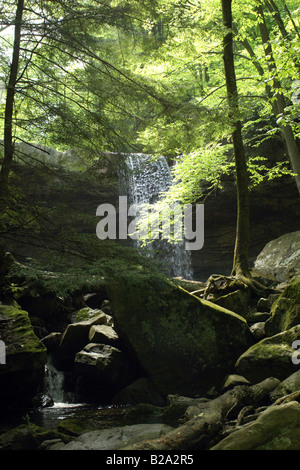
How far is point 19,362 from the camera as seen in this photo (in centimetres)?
584

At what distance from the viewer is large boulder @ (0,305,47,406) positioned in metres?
5.82

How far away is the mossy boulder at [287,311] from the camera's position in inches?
246

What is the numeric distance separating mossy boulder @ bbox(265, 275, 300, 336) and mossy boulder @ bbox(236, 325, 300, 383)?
16.4 inches

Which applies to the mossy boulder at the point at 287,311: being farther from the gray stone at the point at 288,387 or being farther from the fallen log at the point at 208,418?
the gray stone at the point at 288,387

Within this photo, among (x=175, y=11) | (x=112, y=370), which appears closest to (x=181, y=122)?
(x=175, y=11)

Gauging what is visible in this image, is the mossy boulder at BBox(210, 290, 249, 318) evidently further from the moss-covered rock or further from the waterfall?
the waterfall

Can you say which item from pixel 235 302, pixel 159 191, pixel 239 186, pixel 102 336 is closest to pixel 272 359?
pixel 235 302

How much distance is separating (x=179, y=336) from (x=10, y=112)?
4.54 meters

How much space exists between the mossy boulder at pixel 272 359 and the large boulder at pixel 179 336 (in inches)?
23.5

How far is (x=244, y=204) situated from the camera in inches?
367

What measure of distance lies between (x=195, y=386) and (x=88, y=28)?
609cm

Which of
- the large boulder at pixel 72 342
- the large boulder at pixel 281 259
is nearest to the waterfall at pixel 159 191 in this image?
the large boulder at pixel 281 259
